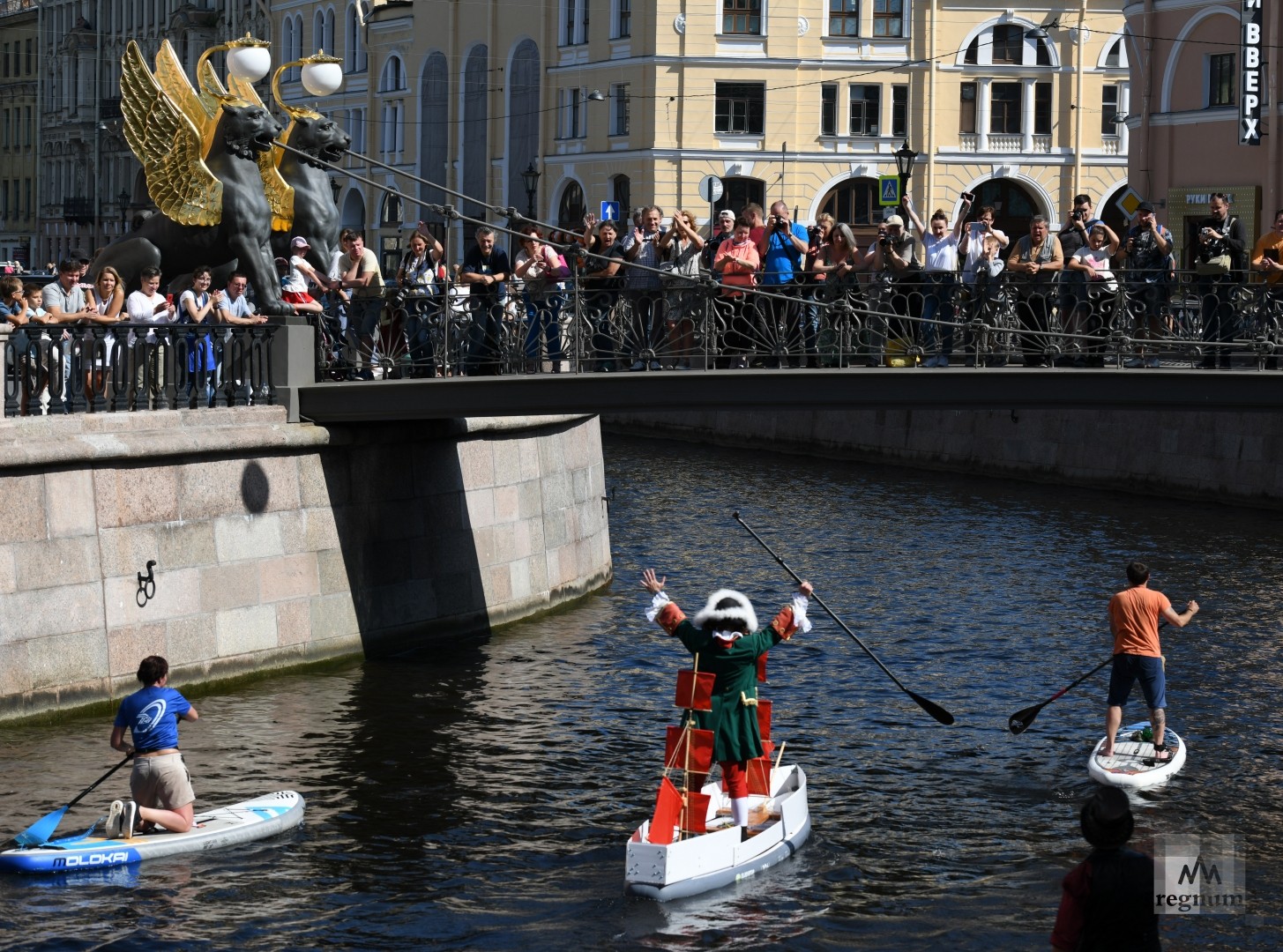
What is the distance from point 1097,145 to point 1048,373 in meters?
42.3

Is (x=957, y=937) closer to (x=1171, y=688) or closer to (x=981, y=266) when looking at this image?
(x=1171, y=688)

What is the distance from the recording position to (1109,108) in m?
→ 60.0

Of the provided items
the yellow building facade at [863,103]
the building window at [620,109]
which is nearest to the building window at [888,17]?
the yellow building facade at [863,103]

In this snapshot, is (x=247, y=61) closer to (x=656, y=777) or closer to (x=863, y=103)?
(x=656, y=777)

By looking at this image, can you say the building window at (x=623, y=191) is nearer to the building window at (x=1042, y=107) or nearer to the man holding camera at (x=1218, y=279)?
the building window at (x=1042, y=107)

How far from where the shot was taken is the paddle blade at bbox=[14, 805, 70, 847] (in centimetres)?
1395

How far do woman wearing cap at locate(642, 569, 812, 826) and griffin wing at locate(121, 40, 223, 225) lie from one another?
8544 millimetres

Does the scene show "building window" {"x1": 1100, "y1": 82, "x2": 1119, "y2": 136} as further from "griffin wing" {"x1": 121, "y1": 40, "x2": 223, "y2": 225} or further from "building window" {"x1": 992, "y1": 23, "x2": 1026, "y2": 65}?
"griffin wing" {"x1": 121, "y1": 40, "x2": 223, "y2": 225}

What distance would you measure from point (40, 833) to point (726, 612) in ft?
14.0

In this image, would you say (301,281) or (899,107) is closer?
(301,281)

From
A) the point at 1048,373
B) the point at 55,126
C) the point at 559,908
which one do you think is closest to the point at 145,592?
the point at 559,908

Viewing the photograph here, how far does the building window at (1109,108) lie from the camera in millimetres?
59938

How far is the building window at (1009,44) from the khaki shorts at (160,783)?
160 feet

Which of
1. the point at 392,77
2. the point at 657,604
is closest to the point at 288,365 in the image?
the point at 657,604
